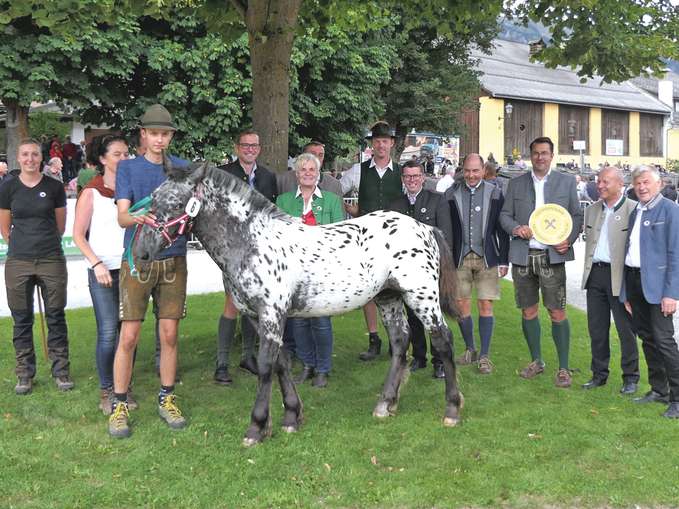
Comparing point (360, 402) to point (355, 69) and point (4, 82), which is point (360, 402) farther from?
point (355, 69)

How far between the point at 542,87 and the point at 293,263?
5145 cm

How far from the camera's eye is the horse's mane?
16.1 ft

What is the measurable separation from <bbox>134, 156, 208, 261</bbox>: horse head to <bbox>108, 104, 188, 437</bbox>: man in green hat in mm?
174

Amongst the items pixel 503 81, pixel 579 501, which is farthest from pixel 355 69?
pixel 503 81

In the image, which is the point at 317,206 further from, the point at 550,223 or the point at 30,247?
the point at 30,247

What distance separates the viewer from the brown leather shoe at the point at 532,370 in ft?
22.2

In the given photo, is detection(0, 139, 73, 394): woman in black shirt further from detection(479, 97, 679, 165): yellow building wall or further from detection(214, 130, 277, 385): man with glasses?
detection(479, 97, 679, 165): yellow building wall

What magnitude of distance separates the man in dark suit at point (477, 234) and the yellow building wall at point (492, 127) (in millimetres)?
40324

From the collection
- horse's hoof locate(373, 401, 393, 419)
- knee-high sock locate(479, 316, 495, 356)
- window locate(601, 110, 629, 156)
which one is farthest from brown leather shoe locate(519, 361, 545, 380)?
window locate(601, 110, 629, 156)

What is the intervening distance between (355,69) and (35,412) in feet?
67.3

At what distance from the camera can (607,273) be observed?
6133 mm

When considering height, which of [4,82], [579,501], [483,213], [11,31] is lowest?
[579,501]

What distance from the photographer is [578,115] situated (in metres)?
52.6

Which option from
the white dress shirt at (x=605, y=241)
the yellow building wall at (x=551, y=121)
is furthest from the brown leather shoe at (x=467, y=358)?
the yellow building wall at (x=551, y=121)
